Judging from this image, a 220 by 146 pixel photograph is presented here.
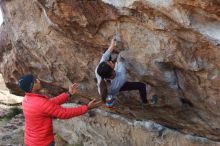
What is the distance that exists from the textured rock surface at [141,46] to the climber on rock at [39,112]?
1243 millimetres

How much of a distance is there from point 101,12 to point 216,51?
1.87 m

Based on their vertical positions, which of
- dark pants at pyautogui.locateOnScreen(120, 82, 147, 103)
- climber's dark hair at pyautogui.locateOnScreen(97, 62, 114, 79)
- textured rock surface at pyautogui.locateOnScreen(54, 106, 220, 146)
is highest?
climber's dark hair at pyautogui.locateOnScreen(97, 62, 114, 79)

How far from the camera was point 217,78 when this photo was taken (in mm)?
6738

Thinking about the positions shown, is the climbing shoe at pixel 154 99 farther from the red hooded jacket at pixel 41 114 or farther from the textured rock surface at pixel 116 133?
the red hooded jacket at pixel 41 114

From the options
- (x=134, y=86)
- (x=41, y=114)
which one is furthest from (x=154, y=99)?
(x=41, y=114)

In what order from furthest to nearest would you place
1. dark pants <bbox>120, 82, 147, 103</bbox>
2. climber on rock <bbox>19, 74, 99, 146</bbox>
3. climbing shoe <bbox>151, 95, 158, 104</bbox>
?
climbing shoe <bbox>151, 95, 158, 104</bbox>
dark pants <bbox>120, 82, 147, 103</bbox>
climber on rock <bbox>19, 74, 99, 146</bbox>

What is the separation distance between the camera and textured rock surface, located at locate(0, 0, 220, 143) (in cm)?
637

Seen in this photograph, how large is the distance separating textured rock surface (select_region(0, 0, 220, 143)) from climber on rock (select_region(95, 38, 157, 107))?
0.21 meters

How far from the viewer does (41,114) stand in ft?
22.6

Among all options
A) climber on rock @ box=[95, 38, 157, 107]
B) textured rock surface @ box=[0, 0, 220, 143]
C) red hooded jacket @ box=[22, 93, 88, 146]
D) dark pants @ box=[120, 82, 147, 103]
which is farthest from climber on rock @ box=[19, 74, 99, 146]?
textured rock surface @ box=[0, 0, 220, 143]

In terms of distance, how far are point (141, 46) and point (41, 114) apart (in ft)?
5.86

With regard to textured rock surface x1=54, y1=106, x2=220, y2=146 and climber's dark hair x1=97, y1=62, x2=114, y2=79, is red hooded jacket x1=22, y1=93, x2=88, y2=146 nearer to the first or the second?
climber's dark hair x1=97, y1=62, x2=114, y2=79

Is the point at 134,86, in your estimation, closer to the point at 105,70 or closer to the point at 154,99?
the point at 154,99

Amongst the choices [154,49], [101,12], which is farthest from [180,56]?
[101,12]
